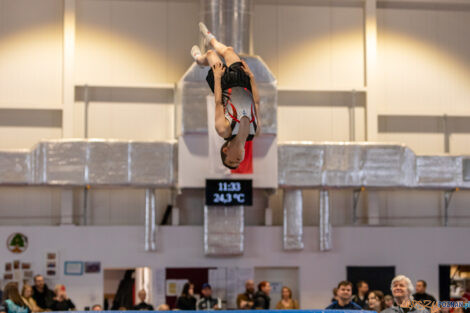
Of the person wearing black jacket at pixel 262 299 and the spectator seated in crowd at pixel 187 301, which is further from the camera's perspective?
the spectator seated in crowd at pixel 187 301

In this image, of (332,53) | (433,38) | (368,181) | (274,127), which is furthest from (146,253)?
(433,38)

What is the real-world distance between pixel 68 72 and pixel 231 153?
798 centimetres

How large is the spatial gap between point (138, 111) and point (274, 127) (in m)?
2.66

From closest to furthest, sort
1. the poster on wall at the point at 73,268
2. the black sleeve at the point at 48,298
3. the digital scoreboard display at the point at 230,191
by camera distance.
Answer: the black sleeve at the point at 48,298, the digital scoreboard display at the point at 230,191, the poster on wall at the point at 73,268

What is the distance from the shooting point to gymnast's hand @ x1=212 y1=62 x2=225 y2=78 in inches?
275

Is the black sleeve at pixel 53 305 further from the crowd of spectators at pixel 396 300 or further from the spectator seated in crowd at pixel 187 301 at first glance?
the crowd of spectators at pixel 396 300

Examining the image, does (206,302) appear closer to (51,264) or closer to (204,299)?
(204,299)

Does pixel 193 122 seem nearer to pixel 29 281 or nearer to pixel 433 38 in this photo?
pixel 29 281

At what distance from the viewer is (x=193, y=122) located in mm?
13477

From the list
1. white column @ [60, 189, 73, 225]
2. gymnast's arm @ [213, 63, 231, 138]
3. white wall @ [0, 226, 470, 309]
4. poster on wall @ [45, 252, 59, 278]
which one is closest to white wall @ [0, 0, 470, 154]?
white column @ [60, 189, 73, 225]

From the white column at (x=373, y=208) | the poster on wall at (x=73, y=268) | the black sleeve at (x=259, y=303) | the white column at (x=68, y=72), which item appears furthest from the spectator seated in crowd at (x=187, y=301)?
the white column at (x=373, y=208)

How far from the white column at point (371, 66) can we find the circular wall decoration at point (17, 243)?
6340 millimetres

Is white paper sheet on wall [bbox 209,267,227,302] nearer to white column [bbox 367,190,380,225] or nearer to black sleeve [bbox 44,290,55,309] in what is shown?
black sleeve [bbox 44,290,55,309]

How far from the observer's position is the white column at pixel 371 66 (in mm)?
14828
